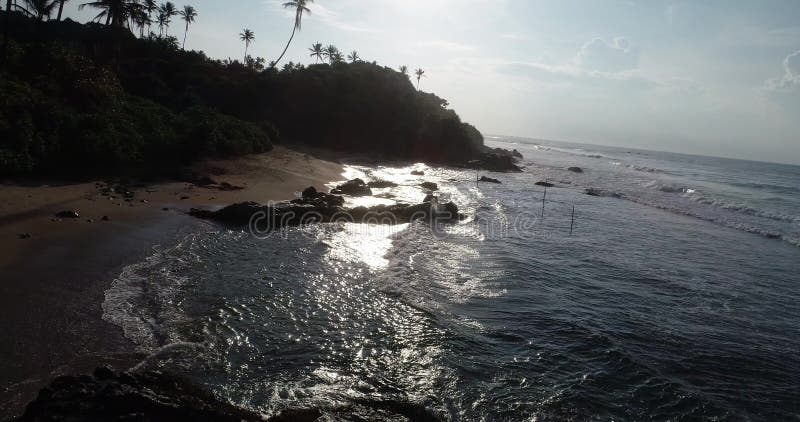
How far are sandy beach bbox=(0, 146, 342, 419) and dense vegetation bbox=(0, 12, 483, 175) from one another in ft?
5.82

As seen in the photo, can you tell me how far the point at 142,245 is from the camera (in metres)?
11.1

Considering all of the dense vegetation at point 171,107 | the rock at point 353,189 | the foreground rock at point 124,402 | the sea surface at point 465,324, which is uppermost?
the dense vegetation at point 171,107

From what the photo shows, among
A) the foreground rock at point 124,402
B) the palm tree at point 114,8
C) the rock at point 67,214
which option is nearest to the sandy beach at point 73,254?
the rock at point 67,214

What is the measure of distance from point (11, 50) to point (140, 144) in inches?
331

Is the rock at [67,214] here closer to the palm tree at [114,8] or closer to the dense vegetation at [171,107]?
the dense vegetation at [171,107]

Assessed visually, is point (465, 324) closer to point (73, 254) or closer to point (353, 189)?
point (73, 254)

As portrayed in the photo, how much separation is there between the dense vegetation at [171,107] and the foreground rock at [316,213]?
19.8 ft

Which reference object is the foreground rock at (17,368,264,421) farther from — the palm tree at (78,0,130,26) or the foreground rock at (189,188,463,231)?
the palm tree at (78,0,130,26)

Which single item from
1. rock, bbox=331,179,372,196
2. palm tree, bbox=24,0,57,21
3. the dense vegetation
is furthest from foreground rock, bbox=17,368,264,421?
palm tree, bbox=24,0,57,21

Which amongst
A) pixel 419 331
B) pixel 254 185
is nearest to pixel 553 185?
pixel 254 185

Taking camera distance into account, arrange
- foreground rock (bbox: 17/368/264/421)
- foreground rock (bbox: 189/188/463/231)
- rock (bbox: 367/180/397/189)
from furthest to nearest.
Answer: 1. rock (bbox: 367/180/397/189)
2. foreground rock (bbox: 189/188/463/231)
3. foreground rock (bbox: 17/368/264/421)

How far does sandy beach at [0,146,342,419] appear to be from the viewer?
19.9 ft

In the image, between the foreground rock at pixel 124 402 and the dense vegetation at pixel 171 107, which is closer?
the foreground rock at pixel 124 402

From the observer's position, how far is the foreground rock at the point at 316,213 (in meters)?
14.7
